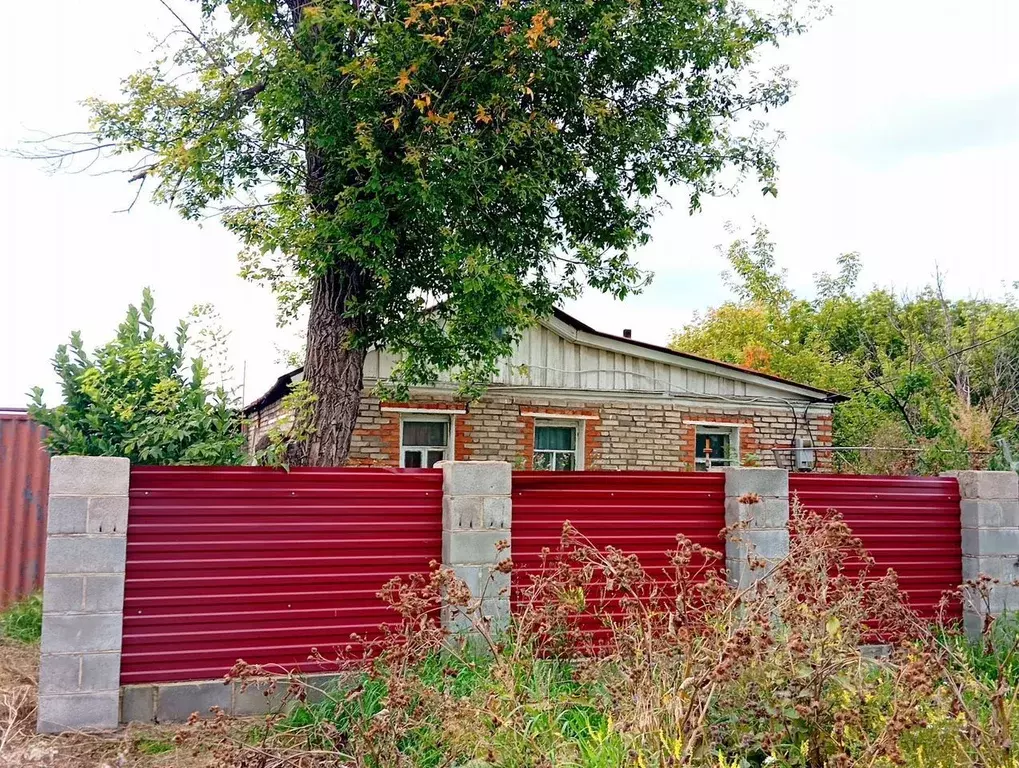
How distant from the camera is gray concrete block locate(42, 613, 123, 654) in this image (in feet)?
19.1

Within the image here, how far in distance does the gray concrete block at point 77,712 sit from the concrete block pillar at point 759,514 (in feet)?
16.5

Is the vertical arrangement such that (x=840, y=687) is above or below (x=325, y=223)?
below

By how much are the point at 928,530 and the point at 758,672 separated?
16.4ft

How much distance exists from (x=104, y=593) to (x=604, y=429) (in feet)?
34.9

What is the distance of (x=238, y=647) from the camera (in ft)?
20.6

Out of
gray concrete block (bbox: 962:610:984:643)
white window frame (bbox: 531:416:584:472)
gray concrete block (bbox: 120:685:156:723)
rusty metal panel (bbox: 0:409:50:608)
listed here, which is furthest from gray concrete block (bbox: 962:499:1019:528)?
rusty metal panel (bbox: 0:409:50:608)

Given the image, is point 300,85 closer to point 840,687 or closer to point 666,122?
point 666,122

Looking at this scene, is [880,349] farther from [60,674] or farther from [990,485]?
[60,674]

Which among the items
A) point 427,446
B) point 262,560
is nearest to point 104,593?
point 262,560

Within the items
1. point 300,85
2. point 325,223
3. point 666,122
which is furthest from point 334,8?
point 666,122

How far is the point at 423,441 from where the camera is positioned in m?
14.7

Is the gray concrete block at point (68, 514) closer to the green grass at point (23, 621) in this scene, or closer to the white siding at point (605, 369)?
the green grass at point (23, 621)

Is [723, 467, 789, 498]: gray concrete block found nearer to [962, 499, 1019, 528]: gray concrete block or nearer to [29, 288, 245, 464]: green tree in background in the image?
[962, 499, 1019, 528]: gray concrete block

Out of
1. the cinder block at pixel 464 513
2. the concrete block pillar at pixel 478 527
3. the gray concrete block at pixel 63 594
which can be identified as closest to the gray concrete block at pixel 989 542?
the concrete block pillar at pixel 478 527
